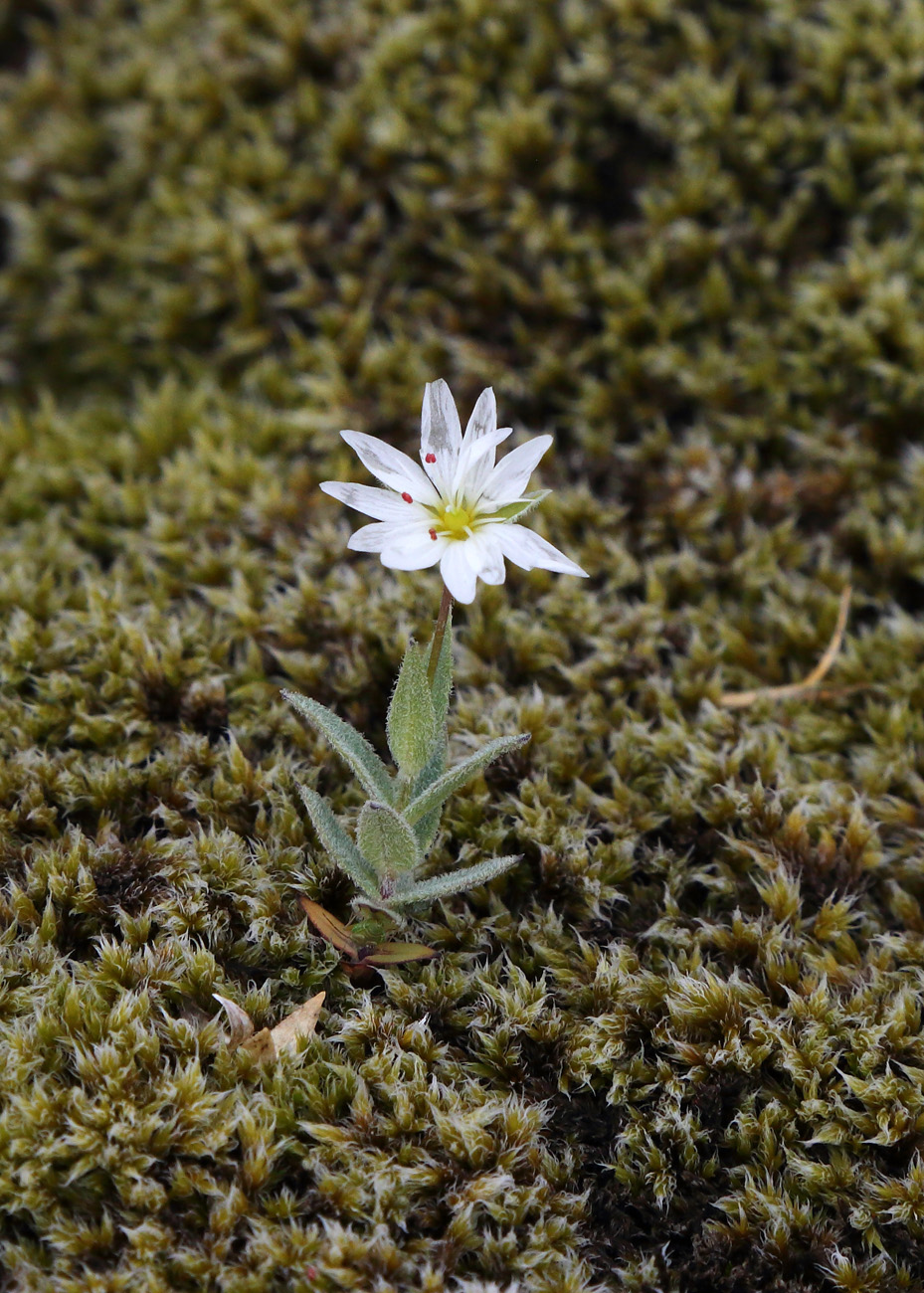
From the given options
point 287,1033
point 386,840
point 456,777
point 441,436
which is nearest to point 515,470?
point 441,436

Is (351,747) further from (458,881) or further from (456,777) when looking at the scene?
(458,881)

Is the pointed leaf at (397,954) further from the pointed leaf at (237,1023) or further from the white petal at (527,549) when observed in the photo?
the white petal at (527,549)

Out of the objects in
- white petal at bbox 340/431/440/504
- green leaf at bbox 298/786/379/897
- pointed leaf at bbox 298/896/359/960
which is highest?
white petal at bbox 340/431/440/504

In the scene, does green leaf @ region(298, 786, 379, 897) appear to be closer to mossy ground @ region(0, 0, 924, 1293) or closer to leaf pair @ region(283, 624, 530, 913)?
leaf pair @ region(283, 624, 530, 913)

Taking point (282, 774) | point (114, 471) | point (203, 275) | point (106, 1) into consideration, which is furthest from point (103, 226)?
point (282, 774)

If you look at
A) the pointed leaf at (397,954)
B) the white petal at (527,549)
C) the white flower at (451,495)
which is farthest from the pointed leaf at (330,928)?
the white petal at (527,549)

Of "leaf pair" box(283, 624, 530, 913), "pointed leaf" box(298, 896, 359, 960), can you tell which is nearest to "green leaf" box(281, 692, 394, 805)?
"leaf pair" box(283, 624, 530, 913)
